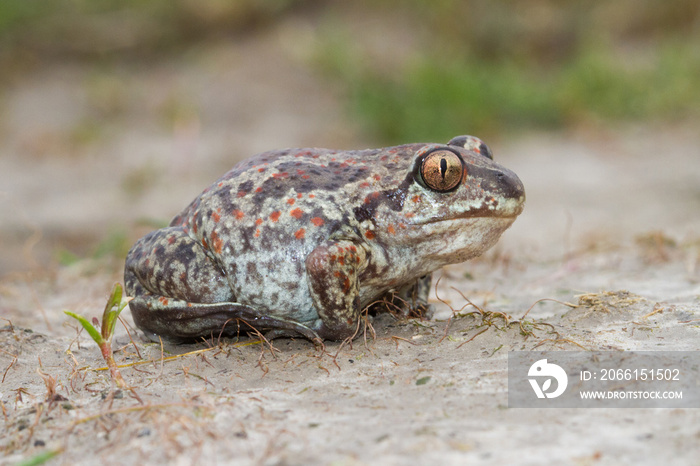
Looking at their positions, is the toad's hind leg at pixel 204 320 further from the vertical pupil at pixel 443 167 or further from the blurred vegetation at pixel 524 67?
the blurred vegetation at pixel 524 67

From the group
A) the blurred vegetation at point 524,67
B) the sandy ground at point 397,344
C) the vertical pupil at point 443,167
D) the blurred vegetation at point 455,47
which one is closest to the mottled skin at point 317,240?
the vertical pupil at point 443,167

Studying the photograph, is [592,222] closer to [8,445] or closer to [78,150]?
[8,445]

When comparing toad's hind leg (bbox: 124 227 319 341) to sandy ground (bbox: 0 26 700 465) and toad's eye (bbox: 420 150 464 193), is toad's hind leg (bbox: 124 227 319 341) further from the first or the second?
toad's eye (bbox: 420 150 464 193)

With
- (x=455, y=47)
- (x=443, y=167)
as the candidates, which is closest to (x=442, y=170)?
(x=443, y=167)

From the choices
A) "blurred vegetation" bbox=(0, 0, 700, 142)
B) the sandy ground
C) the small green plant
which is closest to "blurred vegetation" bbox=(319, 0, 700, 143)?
"blurred vegetation" bbox=(0, 0, 700, 142)

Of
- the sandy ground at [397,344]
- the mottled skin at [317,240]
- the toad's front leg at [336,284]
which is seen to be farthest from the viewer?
the mottled skin at [317,240]

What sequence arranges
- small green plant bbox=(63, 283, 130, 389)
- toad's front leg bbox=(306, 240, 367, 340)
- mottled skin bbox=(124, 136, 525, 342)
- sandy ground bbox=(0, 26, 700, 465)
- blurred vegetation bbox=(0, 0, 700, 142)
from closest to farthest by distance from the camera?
sandy ground bbox=(0, 26, 700, 465)
small green plant bbox=(63, 283, 130, 389)
toad's front leg bbox=(306, 240, 367, 340)
mottled skin bbox=(124, 136, 525, 342)
blurred vegetation bbox=(0, 0, 700, 142)

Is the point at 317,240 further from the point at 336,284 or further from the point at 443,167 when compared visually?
the point at 443,167

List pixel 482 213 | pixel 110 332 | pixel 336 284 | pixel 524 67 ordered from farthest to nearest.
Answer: pixel 524 67 → pixel 482 213 → pixel 336 284 → pixel 110 332
